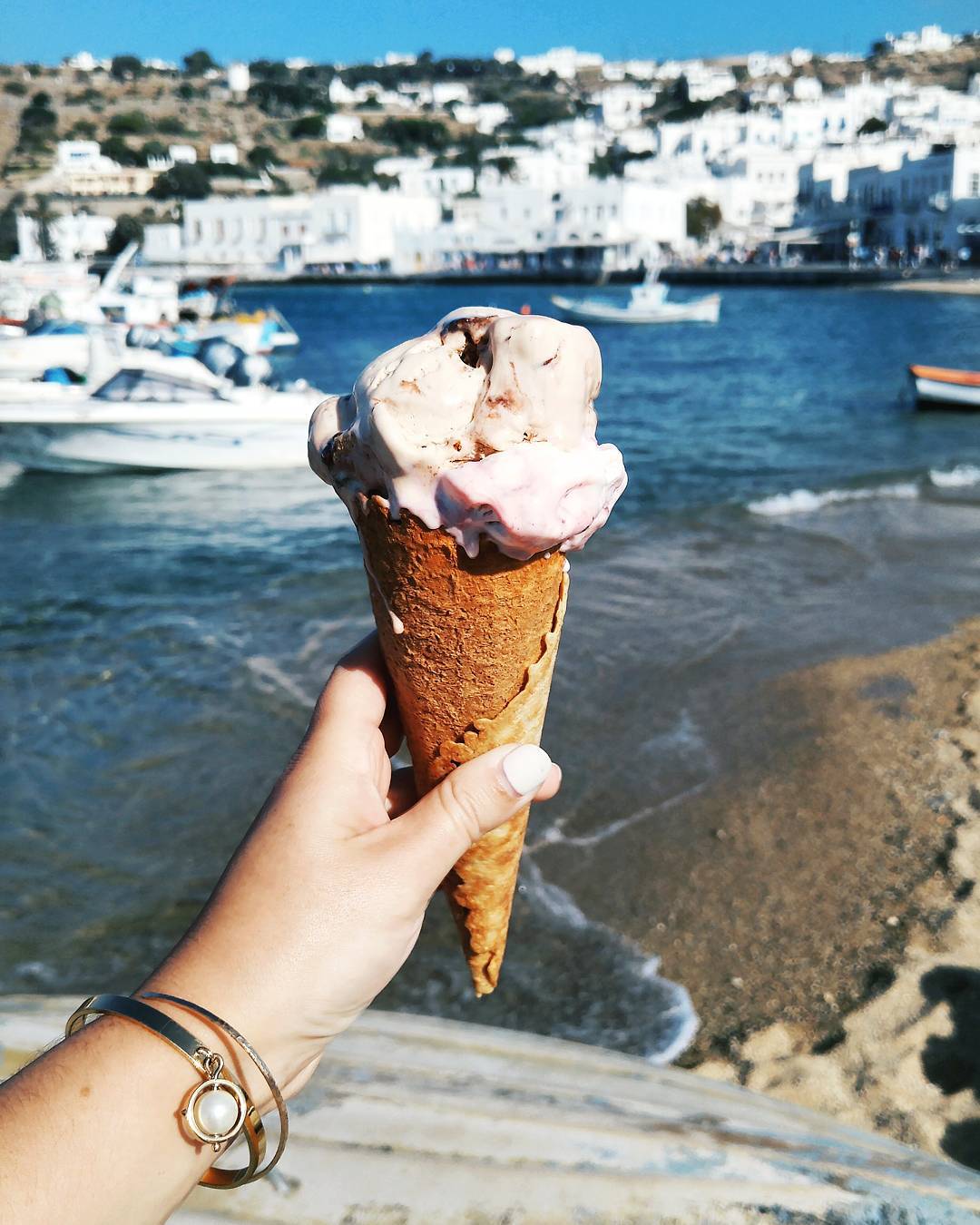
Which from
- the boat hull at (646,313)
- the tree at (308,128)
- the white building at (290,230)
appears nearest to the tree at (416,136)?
the tree at (308,128)

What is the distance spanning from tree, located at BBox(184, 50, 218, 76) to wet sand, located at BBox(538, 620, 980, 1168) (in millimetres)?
202673

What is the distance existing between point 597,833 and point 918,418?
19284 millimetres

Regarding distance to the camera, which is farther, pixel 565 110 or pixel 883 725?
pixel 565 110

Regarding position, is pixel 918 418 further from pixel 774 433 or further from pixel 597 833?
pixel 597 833

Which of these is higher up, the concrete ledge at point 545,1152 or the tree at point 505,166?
the tree at point 505,166

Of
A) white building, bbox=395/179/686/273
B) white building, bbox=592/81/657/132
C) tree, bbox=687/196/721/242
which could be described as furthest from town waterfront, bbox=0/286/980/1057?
white building, bbox=592/81/657/132

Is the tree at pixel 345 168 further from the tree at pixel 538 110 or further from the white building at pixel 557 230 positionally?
the tree at pixel 538 110

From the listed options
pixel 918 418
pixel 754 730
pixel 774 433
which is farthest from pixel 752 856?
pixel 918 418

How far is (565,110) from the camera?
179625 millimetres

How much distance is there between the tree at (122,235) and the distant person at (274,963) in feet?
355

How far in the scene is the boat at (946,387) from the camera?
2189 centimetres

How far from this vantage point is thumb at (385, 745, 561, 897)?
1995mm

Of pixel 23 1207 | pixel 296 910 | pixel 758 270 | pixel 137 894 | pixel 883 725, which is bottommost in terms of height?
pixel 137 894

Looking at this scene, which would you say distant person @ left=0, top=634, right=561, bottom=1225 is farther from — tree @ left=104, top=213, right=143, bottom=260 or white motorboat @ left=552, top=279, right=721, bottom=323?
tree @ left=104, top=213, right=143, bottom=260
